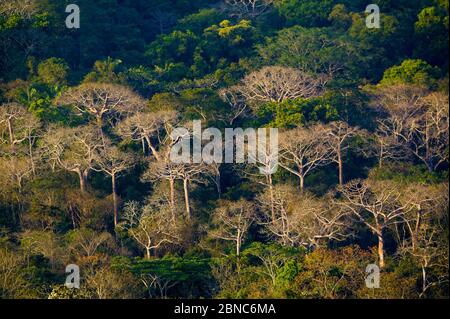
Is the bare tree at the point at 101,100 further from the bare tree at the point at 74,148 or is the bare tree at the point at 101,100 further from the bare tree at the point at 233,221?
the bare tree at the point at 233,221

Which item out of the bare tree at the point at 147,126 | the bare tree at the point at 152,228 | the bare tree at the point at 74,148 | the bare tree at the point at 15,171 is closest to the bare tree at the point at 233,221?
the bare tree at the point at 152,228

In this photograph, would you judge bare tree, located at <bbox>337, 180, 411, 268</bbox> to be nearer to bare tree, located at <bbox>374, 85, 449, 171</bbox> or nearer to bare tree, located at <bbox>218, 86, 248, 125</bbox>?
bare tree, located at <bbox>374, 85, 449, 171</bbox>

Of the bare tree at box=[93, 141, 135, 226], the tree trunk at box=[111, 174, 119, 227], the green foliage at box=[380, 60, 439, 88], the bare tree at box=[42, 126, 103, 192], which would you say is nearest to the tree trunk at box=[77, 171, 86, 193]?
the bare tree at box=[42, 126, 103, 192]

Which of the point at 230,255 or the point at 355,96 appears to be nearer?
the point at 230,255

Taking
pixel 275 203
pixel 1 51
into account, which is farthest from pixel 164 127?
pixel 1 51

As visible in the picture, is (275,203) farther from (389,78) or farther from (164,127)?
(389,78)
